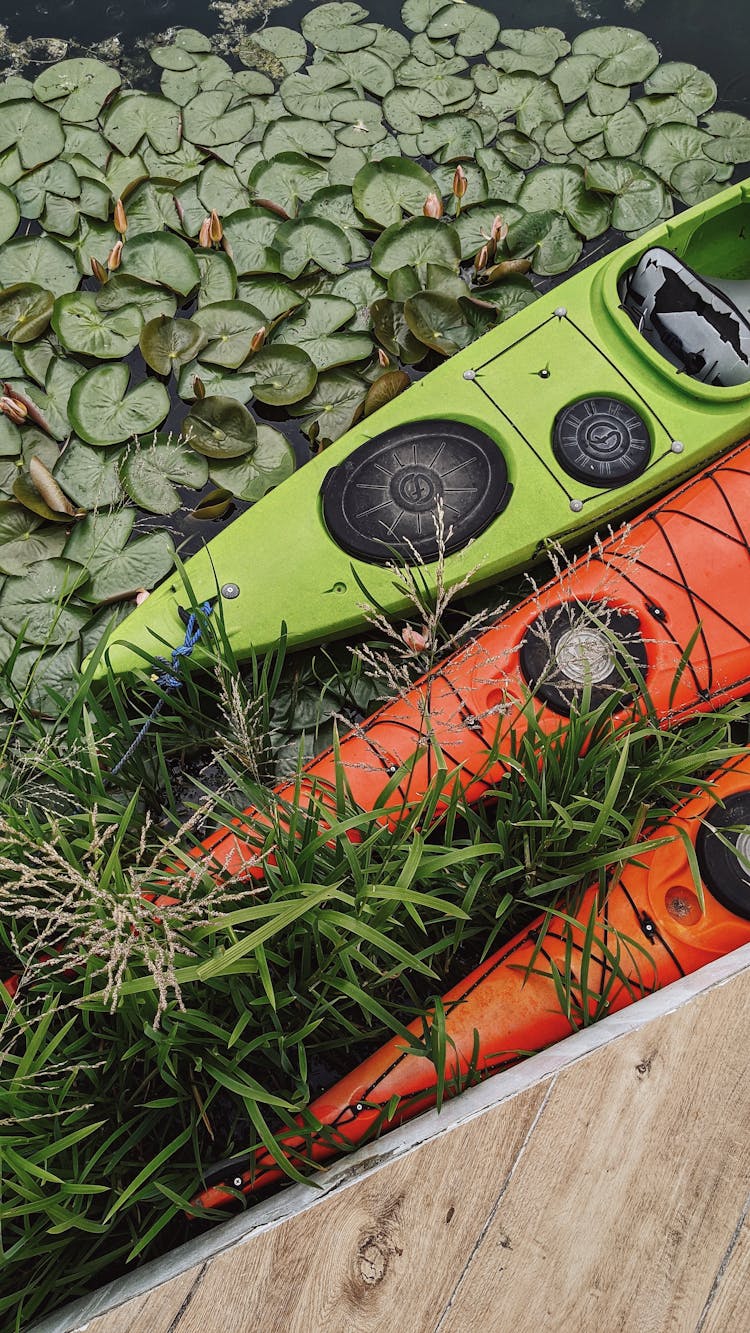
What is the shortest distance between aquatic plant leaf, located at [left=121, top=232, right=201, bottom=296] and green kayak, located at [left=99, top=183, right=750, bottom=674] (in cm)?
80

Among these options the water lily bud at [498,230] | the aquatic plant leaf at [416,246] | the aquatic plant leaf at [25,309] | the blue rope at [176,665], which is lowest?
the blue rope at [176,665]

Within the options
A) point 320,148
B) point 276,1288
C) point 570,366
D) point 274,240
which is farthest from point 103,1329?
point 320,148

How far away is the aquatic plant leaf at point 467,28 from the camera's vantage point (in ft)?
9.93

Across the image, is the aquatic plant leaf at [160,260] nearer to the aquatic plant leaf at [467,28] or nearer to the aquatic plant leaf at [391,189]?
the aquatic plant leaf at [391,189]

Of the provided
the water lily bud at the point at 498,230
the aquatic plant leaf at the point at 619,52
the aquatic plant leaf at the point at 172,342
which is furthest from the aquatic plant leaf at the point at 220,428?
the aquatic plant leaf at the point at 619,52

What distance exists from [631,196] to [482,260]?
21.3 inches

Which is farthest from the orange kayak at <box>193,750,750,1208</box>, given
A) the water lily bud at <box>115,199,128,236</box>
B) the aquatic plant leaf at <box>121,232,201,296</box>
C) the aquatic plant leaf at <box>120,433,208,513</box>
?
the water lily bud at <box>115,199,128,236</box>

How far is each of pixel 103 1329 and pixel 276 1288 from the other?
209mm

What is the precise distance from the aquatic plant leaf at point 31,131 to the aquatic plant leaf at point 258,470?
1202 millimetres

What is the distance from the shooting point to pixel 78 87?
9.56 ft

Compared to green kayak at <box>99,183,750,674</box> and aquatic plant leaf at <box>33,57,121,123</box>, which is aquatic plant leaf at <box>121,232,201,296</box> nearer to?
aquatic plant leaf at <box>33,57,121,123</box>

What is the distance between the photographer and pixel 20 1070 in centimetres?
135

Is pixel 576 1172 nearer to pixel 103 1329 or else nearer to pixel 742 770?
pixel 103 1329

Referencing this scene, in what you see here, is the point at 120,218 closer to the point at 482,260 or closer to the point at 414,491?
the point at 482,260
